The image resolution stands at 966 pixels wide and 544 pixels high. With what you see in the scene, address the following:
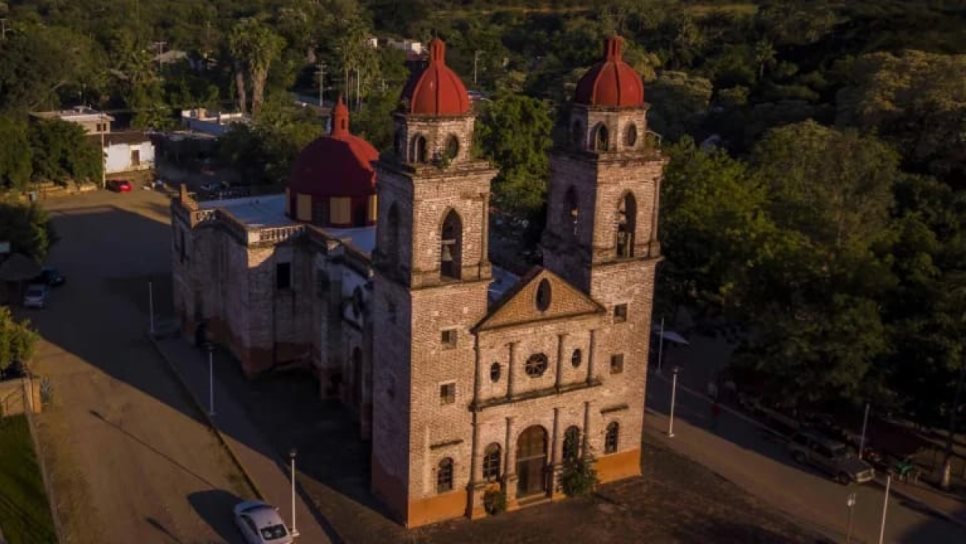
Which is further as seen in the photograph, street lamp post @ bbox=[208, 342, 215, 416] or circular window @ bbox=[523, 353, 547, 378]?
street lamp post @ bbox=[208, 342, 215, 416]

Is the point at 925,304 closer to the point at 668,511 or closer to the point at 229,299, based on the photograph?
the point at 668,511

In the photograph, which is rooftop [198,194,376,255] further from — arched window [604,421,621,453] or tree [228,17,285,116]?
tree [228,17,285,116]

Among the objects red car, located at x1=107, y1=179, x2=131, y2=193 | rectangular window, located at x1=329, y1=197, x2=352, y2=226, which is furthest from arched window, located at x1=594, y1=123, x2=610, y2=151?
red car, located at x1=107, y1=179, x2=131, y2=193

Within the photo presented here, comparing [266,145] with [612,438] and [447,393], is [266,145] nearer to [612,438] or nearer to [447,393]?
[612,438]

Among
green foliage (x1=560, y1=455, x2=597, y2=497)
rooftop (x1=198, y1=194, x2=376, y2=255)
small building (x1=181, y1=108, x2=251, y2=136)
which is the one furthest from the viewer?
small building (x1=181, y1=108, x2=251, y2=136)

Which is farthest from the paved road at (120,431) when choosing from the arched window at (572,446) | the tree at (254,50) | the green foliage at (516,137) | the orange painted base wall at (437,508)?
the tree at (254,50)

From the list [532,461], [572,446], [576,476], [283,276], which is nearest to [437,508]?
[532,461]

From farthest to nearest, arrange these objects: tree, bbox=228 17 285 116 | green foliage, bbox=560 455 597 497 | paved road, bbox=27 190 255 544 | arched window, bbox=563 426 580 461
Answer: tree, bbox=228 17 285 116, arched window, bbox=563 426 580 461, green foliage, bbox=560 455 597 497, paved road, bbox=27 190 255 544
